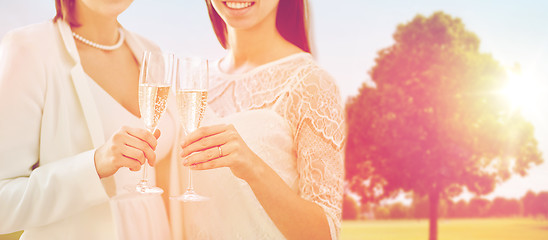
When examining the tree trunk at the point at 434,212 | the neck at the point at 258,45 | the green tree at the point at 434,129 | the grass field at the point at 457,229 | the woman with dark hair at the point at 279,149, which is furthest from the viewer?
the grass field at the point at 457,229

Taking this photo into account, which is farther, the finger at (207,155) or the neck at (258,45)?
the neck at (258,45)

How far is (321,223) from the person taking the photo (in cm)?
258

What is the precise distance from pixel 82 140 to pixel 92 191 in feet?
0.86

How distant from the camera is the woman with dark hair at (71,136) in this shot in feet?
6.92

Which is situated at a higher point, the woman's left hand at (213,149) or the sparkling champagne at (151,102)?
the sparkling champagne at (151,102)

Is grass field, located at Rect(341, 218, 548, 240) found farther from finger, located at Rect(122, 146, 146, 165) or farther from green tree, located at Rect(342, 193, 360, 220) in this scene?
finger, located at Rect(122, 146, 146, 165)

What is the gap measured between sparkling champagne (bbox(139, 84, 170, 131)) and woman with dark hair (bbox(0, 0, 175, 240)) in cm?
9

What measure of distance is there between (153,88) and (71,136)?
0.47m

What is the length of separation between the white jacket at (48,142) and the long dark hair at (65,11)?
→ 0.39 ft

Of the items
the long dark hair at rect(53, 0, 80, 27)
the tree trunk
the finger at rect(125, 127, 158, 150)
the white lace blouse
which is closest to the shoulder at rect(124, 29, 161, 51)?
the long dark hair at rect(53, 0, 80, 27)

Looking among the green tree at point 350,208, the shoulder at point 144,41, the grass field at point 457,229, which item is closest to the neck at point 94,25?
the shoulder at point 144,41

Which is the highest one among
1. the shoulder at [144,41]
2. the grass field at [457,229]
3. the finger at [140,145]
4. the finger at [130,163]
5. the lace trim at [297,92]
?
the shoulder at [144,41]

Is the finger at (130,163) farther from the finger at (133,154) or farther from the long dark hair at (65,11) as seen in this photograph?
the long dark hair at (65,11)

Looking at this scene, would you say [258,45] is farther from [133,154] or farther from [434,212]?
[434,212]
